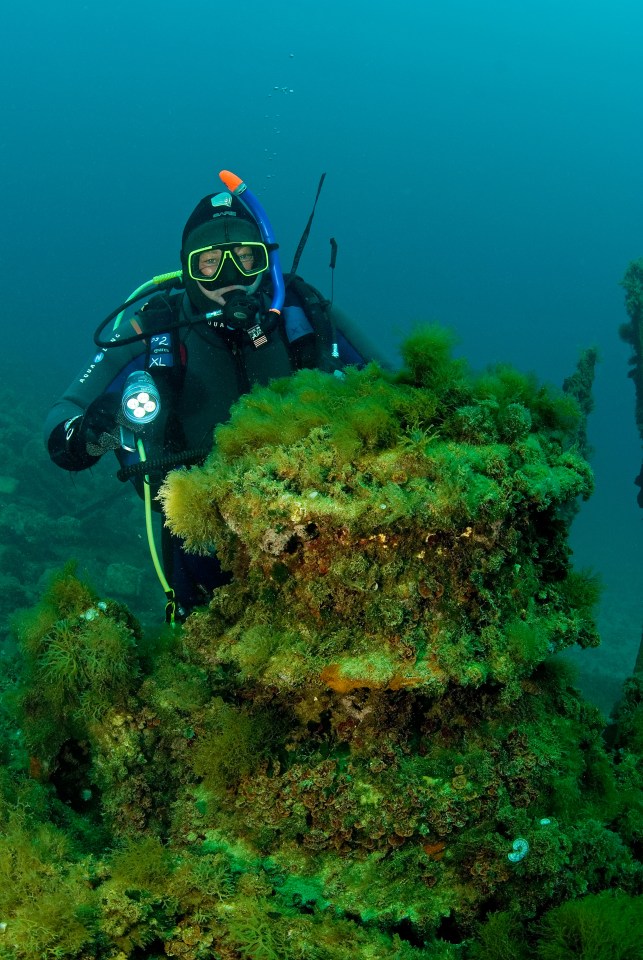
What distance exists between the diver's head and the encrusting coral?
321cm

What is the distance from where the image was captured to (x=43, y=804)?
7.56 feet

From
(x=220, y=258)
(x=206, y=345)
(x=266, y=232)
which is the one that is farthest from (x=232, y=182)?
(x=206, y=345)

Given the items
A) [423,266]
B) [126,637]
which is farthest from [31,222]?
[126,637]

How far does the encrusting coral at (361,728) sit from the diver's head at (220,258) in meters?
3.21

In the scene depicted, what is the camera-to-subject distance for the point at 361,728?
2240mm

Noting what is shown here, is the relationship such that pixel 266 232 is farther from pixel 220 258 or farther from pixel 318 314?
pixel 318 314

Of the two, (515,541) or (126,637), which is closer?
(515,541)

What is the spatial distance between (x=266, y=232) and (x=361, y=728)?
4972 mm

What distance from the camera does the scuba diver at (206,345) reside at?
4746 mm

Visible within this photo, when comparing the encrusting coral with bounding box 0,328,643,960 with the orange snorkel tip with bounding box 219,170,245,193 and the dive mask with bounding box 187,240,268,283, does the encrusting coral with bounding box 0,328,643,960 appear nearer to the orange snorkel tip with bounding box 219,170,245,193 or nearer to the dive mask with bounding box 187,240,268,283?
the dive mask with bounding box 187,240,268,283

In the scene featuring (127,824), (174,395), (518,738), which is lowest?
(127,824)

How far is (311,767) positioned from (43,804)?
1.17m

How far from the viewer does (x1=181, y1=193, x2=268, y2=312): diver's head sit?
5312mm

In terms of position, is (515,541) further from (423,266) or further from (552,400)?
(423,266)
